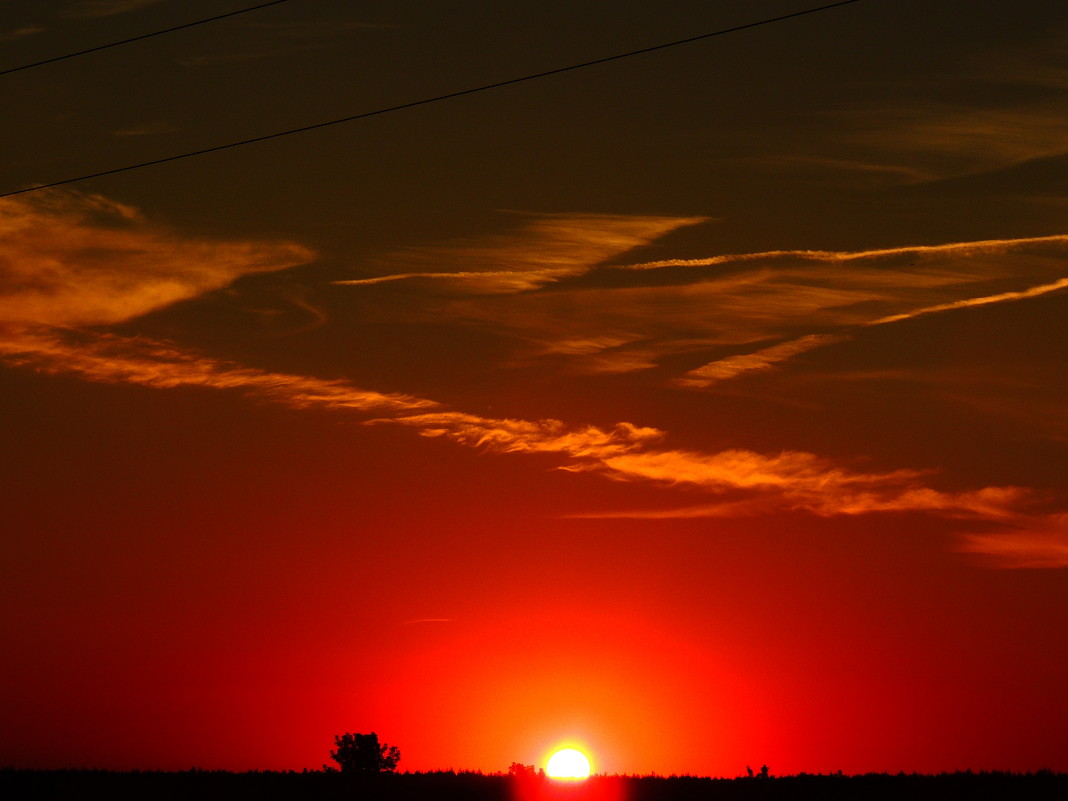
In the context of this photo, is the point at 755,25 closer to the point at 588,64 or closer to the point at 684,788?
the point at 588,64

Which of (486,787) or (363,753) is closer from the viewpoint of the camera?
(486,787)

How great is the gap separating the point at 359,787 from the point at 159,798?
4.63m

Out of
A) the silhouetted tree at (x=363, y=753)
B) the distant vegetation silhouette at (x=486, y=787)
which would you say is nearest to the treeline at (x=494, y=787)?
the distant vegetation silhouette at (x=486, y=787)

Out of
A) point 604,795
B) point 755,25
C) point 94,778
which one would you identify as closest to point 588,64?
point 755,25

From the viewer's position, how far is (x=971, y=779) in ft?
94.7

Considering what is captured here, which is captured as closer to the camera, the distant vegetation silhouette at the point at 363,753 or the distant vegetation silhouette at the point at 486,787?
the distant vegetation silhouette at the point at 486,787

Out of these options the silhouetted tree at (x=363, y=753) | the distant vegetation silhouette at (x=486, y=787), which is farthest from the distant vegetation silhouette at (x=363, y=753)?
the distant vegetation silhouette at (x=486, y=787)

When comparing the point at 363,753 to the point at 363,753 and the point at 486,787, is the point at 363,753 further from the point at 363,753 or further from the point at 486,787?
the point at 486,787

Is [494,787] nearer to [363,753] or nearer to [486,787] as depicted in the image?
[486,787]

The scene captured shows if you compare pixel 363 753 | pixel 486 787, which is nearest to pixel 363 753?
pixel 363 753

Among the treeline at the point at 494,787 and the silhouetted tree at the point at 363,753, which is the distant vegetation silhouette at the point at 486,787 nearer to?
the treeline at the point at 494,787

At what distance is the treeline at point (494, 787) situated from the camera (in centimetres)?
2872

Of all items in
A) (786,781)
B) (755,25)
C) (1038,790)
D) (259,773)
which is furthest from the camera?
(259,773)

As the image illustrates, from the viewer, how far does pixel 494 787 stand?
31078 millimetres
